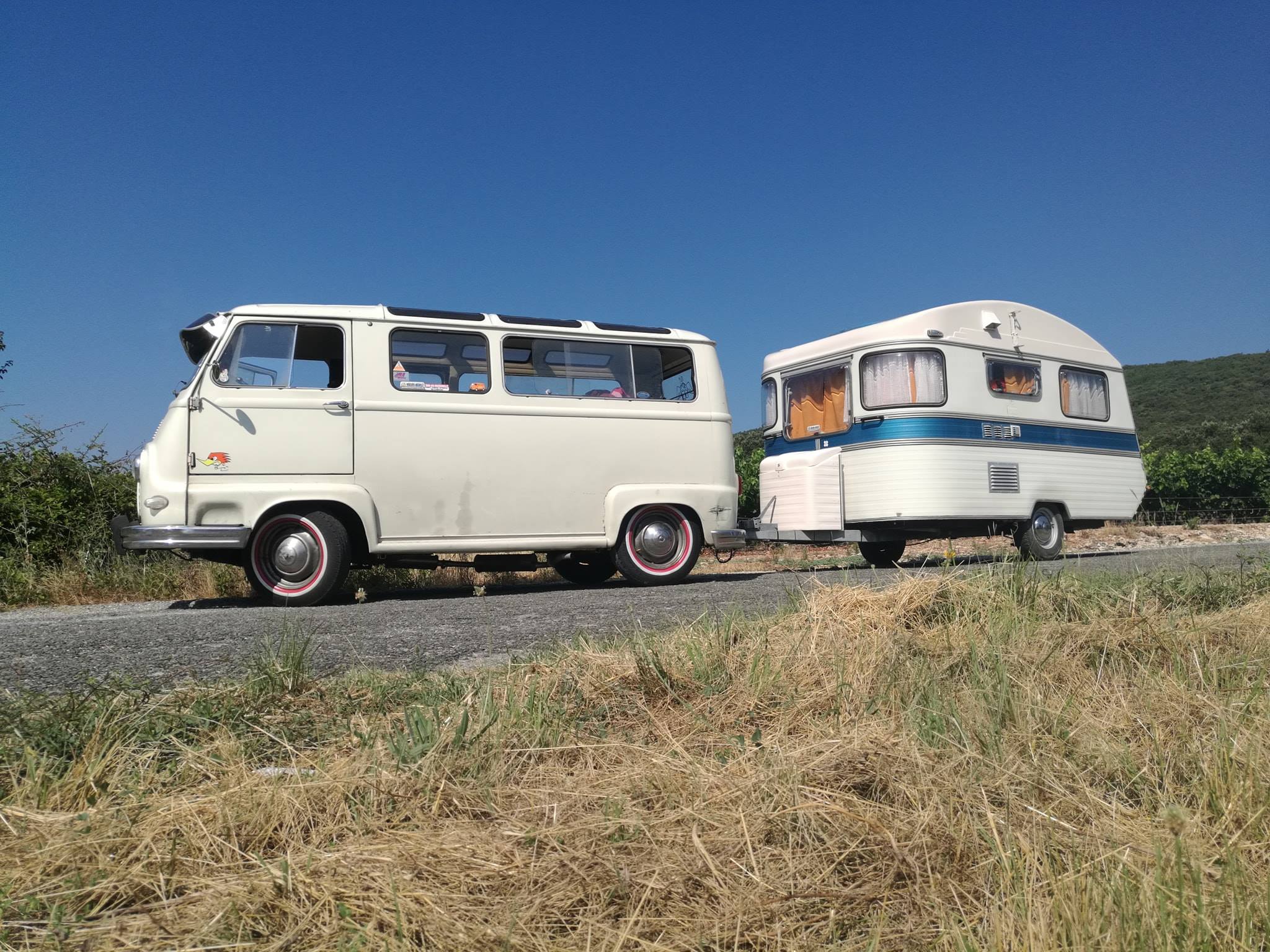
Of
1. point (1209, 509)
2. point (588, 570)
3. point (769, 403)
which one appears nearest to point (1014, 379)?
point (769, 403)

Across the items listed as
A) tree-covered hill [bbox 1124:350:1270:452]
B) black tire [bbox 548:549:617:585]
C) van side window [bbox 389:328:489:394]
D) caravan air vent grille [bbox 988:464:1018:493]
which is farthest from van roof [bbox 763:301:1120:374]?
tree-covered hill [bbox 1124:350:1270:452]

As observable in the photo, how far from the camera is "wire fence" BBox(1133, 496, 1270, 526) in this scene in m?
21.6

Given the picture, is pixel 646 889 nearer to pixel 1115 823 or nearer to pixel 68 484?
pixel 1115 823

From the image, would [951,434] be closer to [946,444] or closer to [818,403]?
[946,444]

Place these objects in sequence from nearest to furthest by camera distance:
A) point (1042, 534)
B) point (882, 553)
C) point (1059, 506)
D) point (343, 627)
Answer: point (343, 627)
point (1042, 534)
point (1059, 506)
point (882, 553)

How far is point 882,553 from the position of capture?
11.2m

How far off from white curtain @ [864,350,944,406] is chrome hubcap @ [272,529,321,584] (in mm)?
6059

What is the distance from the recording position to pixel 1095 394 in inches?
453

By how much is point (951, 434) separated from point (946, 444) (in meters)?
0.14

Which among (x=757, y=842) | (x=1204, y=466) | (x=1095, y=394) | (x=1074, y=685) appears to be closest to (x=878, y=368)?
(x=1095, y=394)

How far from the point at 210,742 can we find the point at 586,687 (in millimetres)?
1118

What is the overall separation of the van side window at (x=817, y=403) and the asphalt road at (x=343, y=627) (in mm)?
3441

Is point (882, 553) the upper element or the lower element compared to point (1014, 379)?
lower

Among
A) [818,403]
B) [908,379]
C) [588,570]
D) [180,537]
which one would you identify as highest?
[908,379]
